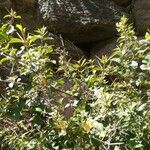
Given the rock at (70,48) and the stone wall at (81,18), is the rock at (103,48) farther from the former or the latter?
the rock at (70,48)

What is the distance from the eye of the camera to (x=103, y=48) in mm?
5246

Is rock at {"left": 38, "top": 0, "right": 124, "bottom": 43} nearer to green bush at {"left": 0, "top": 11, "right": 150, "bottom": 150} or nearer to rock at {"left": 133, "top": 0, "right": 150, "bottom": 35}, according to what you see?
rock at {"left": 133, "top": 0, "right": 150, "bottom": 35}

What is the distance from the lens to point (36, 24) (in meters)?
4.99

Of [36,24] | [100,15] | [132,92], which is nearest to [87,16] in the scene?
[100,15]

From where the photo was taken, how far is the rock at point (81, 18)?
500 cm

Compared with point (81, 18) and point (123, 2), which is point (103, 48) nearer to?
point (81, 18)

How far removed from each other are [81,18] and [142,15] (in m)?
0.84

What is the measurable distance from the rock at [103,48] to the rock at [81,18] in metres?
0.08

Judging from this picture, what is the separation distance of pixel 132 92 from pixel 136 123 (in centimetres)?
35

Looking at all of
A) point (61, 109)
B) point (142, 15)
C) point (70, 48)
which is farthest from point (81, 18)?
point (61, 109)

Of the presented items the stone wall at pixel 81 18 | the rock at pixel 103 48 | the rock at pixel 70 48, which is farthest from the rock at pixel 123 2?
the rock at pixel 70 48

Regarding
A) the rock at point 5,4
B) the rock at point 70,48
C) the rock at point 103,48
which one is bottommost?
the rock at point 103,48

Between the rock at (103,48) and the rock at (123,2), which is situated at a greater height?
the rock at (123,2)

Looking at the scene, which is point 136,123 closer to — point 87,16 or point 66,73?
point 66,73
